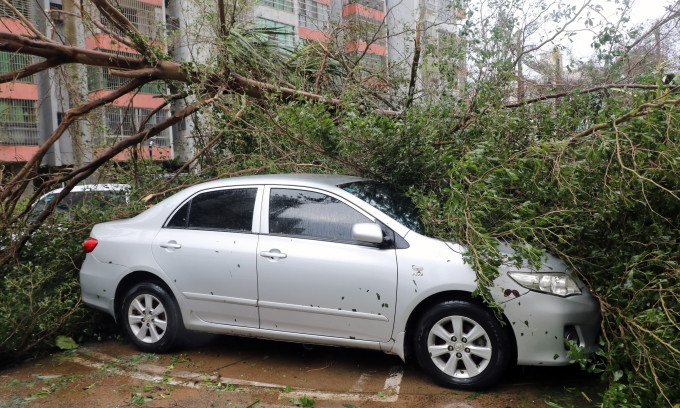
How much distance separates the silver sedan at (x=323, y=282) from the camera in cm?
433

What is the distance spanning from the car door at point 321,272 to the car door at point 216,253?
13 centimetres

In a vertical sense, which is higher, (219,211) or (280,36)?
(280,36)

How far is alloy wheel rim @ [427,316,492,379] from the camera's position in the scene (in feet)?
14.4

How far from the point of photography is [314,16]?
10.2 meters

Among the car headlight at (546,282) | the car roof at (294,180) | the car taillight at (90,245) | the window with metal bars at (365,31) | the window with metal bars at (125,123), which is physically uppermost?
the window with metal bars at (365,31)

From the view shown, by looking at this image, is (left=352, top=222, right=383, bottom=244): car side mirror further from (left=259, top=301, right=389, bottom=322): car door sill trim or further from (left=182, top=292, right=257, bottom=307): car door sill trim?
(left=182, top=292, right=257, bottom=307): car door sill trim

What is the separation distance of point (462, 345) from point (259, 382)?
160 centimetres

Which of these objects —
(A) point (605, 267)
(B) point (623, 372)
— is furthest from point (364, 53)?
(B) point (623, 372)

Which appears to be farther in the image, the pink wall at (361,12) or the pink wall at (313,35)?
the pink wall at (361,12)

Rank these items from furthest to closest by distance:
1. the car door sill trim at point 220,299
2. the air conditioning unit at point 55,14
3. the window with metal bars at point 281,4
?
the window with metal bars at point 281,4 → the air conditioning unit at point 55,14 → the car door sill trim at point 220,299

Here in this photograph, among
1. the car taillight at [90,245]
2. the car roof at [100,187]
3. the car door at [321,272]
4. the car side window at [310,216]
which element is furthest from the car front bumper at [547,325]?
the car roof at [100,187]

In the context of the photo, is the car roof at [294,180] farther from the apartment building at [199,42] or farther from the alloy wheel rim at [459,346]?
the apartment building at [199,42]

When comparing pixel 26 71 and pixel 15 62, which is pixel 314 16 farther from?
pixel 26 71

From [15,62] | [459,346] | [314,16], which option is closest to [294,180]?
[459,346]
